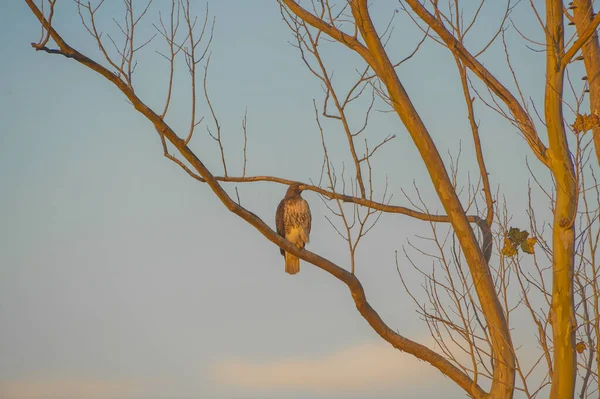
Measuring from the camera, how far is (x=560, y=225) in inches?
150

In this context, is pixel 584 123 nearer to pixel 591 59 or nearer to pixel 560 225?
pixel 560 225

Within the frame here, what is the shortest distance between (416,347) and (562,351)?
49.2 inches

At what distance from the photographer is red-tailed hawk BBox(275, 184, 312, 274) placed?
816cm

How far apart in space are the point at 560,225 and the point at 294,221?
4.57 m

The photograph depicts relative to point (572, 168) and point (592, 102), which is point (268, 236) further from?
point (592, 102)

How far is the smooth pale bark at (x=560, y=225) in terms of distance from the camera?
12.3 feet

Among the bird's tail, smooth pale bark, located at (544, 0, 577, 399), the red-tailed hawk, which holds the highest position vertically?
the red-tailed hawk

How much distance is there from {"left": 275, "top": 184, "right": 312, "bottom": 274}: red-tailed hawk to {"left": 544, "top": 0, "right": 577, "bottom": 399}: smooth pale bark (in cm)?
448

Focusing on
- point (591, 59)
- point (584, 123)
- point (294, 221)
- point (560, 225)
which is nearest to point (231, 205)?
point (560, 225)

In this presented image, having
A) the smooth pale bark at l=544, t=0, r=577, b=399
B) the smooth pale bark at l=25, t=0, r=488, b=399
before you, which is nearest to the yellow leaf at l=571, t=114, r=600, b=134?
the smooth pale bark at l=544, t=0, r=577, b=399

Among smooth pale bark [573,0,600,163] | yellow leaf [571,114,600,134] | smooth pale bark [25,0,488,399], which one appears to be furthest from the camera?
smooth pale bark [573,0,600,163]

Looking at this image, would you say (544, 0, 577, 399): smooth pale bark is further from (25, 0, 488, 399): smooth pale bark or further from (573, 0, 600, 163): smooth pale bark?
(573, 0, 600, 163): smooth pale bark

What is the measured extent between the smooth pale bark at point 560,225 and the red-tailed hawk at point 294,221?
4.48 metres

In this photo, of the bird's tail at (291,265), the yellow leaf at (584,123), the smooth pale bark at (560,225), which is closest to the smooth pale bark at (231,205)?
the smooth pale bark at (560,225)
